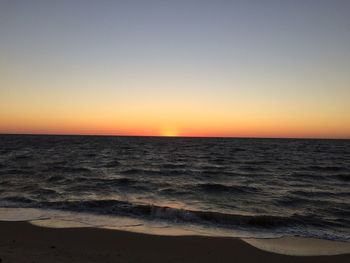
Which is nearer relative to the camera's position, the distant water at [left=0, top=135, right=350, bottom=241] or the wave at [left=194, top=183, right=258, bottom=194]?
the distant water at [left=0, top=135, right=350, bottom=241]

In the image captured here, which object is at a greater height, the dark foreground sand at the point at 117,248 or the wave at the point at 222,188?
the dark foreground sand at the point at 117,248

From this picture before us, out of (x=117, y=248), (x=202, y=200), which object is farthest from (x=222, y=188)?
(x=117, y=248)

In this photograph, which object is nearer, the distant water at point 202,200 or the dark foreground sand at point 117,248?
the dark foreground sand at point 117,248

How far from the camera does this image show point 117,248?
8336 mm

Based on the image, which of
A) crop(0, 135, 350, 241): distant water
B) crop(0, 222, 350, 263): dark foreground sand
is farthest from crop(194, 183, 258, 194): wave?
crop(0, 222, 350, 263): dark foreground sand

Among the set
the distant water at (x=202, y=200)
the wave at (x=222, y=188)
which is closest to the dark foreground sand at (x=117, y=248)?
the distant water at (x=202, y=200)

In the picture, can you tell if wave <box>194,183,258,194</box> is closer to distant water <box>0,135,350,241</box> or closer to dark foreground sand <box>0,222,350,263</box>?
distant water <box>0,135,350,241</box>

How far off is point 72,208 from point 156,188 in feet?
21.1

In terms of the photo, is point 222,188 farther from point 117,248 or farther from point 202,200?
point 117,248

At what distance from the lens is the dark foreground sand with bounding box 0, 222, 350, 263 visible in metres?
7.59

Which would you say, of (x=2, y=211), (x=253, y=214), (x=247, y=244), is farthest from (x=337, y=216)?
(x=2, y=211)

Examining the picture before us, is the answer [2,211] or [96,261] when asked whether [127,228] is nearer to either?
[96,261]

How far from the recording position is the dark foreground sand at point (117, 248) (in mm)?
7594

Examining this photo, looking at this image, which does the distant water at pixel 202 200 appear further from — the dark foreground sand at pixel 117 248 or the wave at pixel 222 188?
the dark foreground sand at pixel 117 248
